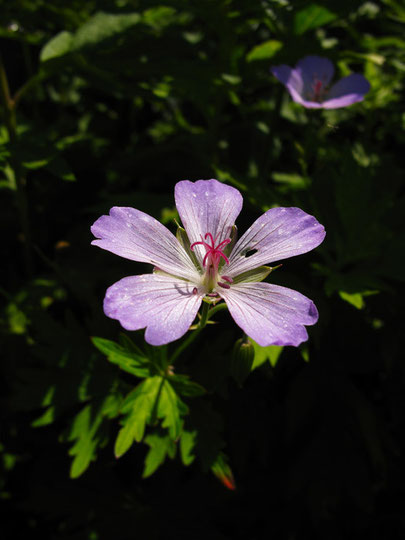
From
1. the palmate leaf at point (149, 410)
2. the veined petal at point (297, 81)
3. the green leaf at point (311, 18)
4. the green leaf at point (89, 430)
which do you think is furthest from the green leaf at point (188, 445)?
the green leaf at point (311, 18)

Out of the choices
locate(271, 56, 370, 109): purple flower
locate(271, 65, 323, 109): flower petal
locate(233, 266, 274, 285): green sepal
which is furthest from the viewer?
locate(271, 56, 370, 109): purple flower

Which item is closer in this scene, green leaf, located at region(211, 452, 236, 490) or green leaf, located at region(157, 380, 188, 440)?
green leaf, located at region(157, 380, 188, 440)

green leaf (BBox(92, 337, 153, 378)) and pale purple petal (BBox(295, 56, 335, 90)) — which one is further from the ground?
pale purple petal (BBox(295, 56, 335, 90))

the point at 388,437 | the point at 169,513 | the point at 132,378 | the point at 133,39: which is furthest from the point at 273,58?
the point at 169,513

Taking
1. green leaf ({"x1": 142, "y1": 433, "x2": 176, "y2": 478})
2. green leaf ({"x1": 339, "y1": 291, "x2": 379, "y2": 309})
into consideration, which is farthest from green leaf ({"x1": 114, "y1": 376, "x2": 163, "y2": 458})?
green leaf ({"x1": 339, "y1": 291, "x2": 379, "y2": 309})

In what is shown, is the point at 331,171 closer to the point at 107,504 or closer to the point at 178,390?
the point at 178,390

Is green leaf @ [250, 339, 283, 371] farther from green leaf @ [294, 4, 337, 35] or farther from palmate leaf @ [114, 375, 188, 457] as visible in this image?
green leaf @ [294, 4, 337, 35]

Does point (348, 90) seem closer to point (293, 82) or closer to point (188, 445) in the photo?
point (293, 82)
